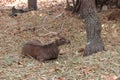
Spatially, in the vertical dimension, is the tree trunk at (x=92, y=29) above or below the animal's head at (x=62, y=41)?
above

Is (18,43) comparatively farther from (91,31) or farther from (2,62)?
(91,31)

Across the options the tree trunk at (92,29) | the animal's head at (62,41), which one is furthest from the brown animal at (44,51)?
the animal's head at (62,41)

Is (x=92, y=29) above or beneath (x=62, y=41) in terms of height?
above

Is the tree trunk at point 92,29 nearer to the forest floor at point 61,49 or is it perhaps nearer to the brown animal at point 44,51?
the forest floor at point 61,49

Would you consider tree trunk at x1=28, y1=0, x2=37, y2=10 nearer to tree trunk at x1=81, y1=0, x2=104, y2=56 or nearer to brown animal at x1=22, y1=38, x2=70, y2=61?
brown animal at x1=22, y1=38, x2=70, y2=61

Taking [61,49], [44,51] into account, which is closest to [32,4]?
[61,49]

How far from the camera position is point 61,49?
6.15 metres

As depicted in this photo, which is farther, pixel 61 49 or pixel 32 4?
pixel 32 4

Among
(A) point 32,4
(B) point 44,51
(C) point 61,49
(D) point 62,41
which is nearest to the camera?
(B) point 44,51

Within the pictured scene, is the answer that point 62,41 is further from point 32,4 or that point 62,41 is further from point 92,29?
point 32,4

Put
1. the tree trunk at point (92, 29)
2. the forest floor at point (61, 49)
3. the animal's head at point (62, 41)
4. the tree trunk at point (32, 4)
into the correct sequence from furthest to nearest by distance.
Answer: the tree trunk at point (32, 4) < the animal's head at point (62, 41) < the tree trunk at point (92, 29) < the forest floor at point (61, 49)

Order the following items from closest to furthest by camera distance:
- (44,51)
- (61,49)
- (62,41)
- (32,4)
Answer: (44,51) < (61,49) < (62,41) < (32,4)

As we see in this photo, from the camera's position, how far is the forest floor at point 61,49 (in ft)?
15.2

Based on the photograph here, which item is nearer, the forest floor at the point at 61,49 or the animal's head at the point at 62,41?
the forest floor at the point at 61,49
